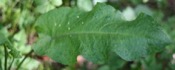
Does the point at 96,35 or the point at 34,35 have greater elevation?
the point at 96,35

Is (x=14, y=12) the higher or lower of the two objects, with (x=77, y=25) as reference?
lower

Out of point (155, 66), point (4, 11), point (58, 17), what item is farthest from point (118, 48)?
point (4, 11)

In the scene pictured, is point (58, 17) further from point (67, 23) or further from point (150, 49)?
point (150, 49)

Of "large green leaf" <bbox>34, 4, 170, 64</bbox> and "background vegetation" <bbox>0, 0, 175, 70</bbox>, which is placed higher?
"large green leaf" <bbox>34, 4, 170, 64</bbox>

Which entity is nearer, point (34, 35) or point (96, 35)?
point (96, 35)

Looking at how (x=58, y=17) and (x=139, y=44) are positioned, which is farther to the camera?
(x=58, y=17)

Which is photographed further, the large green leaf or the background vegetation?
the background vegetation

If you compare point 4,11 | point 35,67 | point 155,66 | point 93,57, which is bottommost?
point 155,66

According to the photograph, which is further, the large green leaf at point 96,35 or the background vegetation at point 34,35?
the background vegetation at point 34,35
